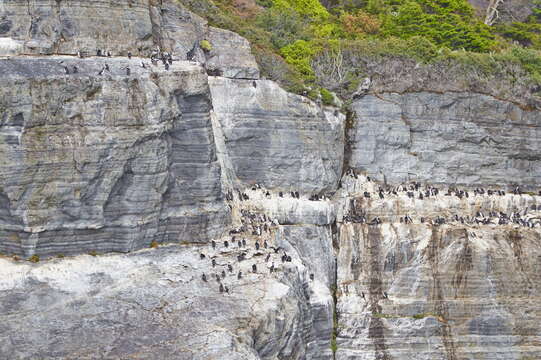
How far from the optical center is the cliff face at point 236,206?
28.4 metres

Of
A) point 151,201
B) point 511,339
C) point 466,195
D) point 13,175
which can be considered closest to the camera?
point 13,175

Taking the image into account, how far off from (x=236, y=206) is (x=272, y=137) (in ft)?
15.0

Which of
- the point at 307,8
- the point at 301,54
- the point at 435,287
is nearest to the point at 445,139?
the point at 435,287

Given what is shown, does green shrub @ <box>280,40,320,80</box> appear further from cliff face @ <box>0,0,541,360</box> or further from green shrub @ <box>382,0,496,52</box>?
green shrub @ <box>382,0,496,52</box>

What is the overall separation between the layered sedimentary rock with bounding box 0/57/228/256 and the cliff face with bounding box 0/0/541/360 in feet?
0.27

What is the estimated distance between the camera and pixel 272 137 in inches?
1559

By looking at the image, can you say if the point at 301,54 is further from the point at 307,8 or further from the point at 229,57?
the point at 307,8

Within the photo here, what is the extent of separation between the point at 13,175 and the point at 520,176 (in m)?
29.6

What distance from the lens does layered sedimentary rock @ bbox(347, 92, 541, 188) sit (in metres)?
43.5

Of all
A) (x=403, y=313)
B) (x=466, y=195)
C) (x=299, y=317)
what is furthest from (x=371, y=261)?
(x=299, y=317)

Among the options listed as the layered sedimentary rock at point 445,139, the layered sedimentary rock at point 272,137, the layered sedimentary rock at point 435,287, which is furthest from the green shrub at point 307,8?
the layered sedimentary rock at point 435,287

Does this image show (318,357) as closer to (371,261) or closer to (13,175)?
(371,261)

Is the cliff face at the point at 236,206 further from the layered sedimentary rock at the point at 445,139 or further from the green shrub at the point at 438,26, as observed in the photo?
the green shrub at the point at 438,26

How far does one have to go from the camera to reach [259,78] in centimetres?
4044
